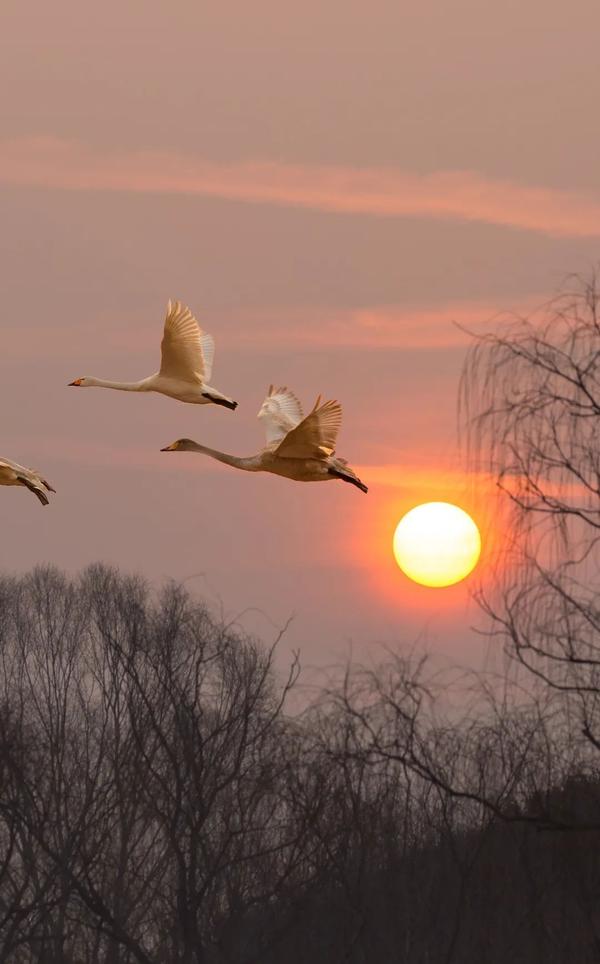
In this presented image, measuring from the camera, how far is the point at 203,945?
25781mm

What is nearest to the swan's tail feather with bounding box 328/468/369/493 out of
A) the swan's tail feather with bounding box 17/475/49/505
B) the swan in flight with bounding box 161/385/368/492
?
the swan in flight with bounding box 161/385/368/492

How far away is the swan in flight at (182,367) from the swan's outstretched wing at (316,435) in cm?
63

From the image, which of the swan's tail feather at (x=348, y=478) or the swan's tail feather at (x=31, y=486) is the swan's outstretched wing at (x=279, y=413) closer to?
the swan's tail feather at (x=348, y=478)

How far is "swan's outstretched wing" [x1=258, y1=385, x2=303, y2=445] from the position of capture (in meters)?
14.1

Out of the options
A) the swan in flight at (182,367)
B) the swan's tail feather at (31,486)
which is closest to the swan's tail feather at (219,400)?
the swan in flight at (182,367)

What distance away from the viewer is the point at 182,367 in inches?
519

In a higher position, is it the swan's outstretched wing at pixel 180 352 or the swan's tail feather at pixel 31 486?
A: the swan's outstretched wing at pixel 180 352

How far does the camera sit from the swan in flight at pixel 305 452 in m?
12.3

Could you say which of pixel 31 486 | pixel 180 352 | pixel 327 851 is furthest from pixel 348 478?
pixel 327 851

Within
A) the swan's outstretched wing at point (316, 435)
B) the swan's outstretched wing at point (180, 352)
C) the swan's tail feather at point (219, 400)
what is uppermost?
the swan's outstretched wing at point (180, 352)

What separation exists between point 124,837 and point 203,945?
4121 mm

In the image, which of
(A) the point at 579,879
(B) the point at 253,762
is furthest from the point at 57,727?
(A) the point at 579,879

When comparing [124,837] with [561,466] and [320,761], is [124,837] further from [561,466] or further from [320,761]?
[561,466]

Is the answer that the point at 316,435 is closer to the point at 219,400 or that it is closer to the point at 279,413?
the point at 219,400
